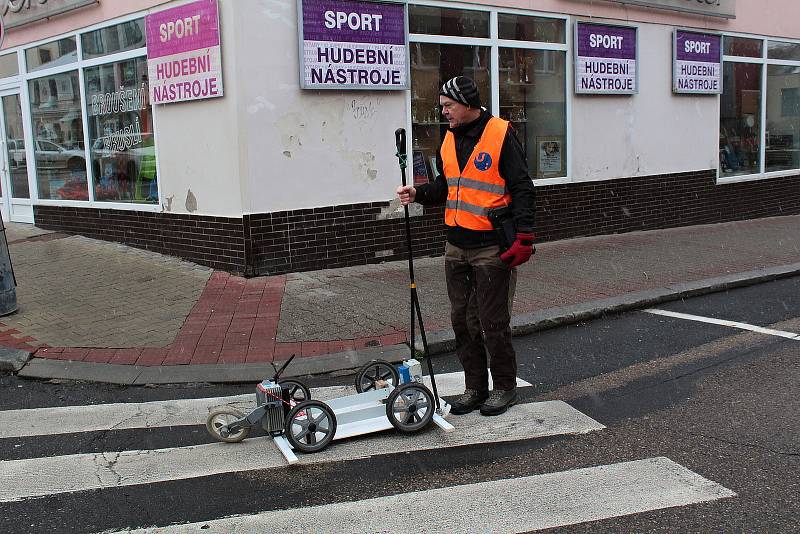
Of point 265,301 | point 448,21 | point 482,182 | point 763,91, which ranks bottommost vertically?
point 265,301

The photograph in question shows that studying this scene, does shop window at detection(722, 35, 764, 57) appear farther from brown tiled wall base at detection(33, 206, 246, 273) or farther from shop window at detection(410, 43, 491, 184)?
brown tiled wall base at detection(33, 206, 246, 273)

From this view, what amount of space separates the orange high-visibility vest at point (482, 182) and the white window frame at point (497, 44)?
5.34 metres

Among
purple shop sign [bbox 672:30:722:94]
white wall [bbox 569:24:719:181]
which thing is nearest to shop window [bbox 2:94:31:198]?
white wall [bbox 569:24:719:181]

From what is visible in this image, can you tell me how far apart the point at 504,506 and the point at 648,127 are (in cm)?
1069

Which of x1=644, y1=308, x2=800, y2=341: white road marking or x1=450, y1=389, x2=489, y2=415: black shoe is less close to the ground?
x1=450, y1=389, x2=489, y2=415: black shoe

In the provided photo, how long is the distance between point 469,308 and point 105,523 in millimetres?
2479

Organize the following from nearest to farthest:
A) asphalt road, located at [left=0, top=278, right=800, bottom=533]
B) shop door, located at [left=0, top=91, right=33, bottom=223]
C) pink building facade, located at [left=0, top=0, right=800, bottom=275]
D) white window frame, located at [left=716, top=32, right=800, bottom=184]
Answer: asphalt road, located at [left=0, top=278, right=800, bottom=533] → pink building facade, located at [left=0, top=0, right=800, bottom=275] → shop door, located at [left=0, top=91, right=33, bottom=223] → white window frame, located at [left=716, top=32, right=800, bottom=184]

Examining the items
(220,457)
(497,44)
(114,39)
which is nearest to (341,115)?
(497,44)

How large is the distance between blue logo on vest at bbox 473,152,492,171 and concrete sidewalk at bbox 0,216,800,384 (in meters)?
2.17

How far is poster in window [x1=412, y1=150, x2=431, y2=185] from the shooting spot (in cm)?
1037

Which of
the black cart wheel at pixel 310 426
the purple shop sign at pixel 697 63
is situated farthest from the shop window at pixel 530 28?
the black cart wheel at pixel 310 426

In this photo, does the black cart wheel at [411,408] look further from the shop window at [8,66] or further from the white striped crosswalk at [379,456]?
the shop window at [8,66]

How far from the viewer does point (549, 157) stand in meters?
11.9

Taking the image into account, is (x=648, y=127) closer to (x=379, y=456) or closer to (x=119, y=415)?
(x=379, y=456)
